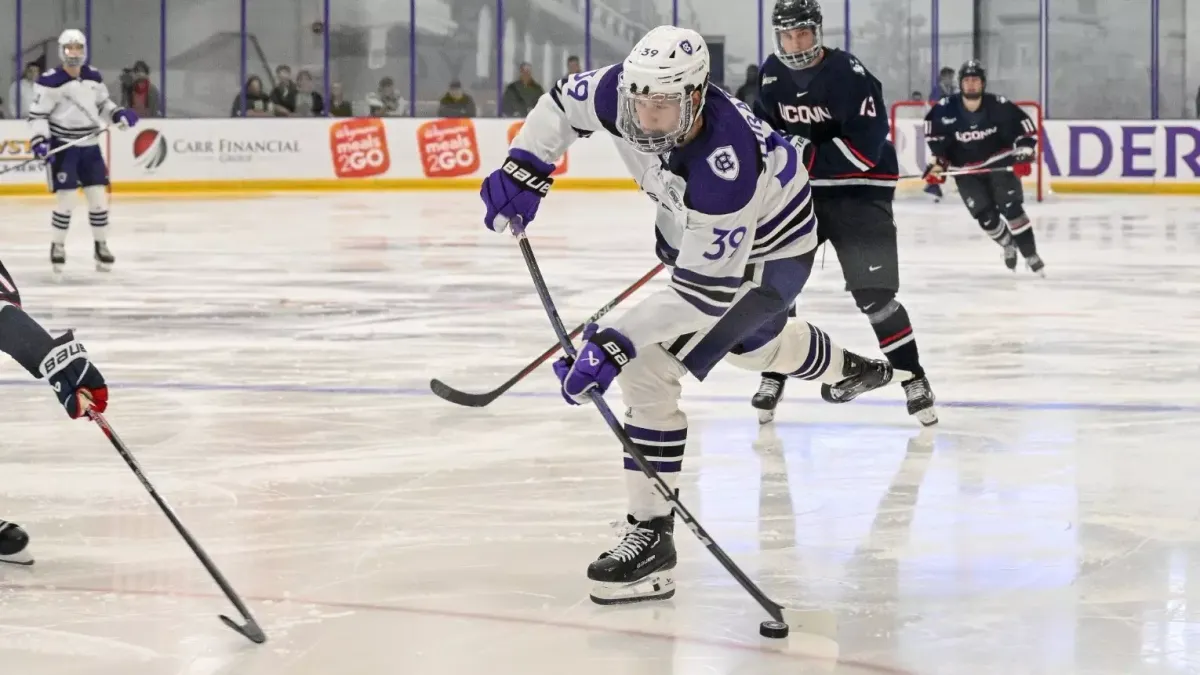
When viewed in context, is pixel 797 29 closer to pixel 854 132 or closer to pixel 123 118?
pixel 854 132

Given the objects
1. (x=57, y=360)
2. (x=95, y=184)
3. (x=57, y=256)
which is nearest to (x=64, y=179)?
(x=95, y=184)

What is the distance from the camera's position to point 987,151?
9.39 meters

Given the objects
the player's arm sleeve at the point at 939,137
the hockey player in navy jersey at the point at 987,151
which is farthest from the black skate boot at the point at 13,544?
the player's arm sleeve at the point at 939,137

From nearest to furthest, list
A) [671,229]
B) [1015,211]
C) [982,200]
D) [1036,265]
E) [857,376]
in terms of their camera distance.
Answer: [671,229], [857,376], [1036,265], [1015,211], [982,200]

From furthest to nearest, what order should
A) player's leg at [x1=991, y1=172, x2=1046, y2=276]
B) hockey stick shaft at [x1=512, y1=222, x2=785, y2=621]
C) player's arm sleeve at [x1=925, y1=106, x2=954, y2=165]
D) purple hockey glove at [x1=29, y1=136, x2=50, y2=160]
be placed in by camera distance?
player's arm sleeve at [x1=925, y1=106, x2=954, y2=165]
purple hockey glove at [x1=29, y1=136, x2=50, y2=160]
player's leg at [x1=991, y1=172, x2=1046, y2=276]
hockey stick shaft at [x1=512, y1=222, x2=785, y2=621]

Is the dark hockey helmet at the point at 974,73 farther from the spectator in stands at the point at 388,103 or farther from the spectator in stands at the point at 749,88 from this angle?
the spectator in stands at the point at 388,103

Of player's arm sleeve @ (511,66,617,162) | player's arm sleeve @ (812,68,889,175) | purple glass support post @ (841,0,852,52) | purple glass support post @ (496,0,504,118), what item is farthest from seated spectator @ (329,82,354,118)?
player's arm sleeve @ (511,66,617,162)

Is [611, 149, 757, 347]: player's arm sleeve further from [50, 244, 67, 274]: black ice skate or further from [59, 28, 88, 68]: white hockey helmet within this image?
[59, 28, 88, 68]: white hockey helmet

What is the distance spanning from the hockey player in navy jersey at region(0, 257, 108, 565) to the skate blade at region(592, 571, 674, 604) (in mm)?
899

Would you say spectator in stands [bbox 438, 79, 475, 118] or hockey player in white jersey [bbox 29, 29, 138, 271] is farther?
spectator in stands [bbox 438, 79, 475, 118]

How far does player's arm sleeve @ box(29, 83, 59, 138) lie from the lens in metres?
9.41

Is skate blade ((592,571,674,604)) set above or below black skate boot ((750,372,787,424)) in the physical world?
above

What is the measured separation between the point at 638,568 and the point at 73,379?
101cm

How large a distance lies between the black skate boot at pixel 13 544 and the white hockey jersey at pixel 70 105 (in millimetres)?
6865
